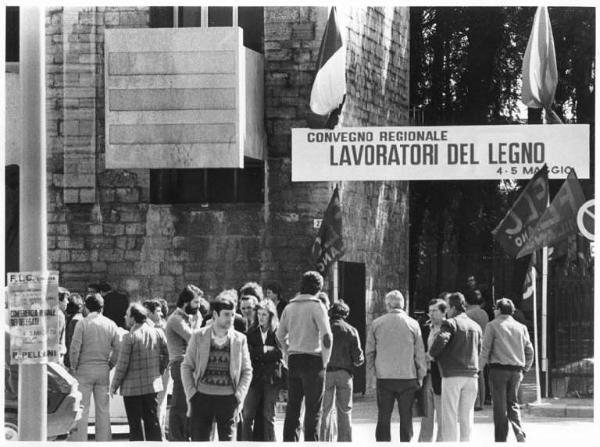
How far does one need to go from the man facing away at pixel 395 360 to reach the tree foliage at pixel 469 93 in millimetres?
6902

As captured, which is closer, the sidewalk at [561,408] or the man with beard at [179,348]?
the man with beard at [179,348]

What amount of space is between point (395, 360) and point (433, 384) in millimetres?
804

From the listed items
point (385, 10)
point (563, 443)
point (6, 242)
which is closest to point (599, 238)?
point (563, 443)

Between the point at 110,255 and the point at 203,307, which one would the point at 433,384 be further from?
the point at 110,255

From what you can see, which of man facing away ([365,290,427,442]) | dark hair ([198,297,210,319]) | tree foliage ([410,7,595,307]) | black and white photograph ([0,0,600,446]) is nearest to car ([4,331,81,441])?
black and white photograph ([0,0,600,446])

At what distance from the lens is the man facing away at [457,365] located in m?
13.9

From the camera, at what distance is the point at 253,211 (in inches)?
764

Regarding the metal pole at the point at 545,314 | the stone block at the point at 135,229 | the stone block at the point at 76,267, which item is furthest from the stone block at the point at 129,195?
the metal pole at the point at 545,314

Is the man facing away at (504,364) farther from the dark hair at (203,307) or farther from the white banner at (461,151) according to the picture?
the white banner at (461,151)

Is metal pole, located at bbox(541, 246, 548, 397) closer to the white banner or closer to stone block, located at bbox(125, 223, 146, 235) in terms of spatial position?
the white banner

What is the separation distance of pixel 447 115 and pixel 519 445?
881 cm

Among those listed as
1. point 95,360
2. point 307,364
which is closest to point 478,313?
point 307,364

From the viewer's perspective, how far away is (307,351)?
13.8 meters

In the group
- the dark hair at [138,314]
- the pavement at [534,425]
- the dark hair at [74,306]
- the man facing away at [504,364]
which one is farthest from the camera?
the dark hair at [74,306]
